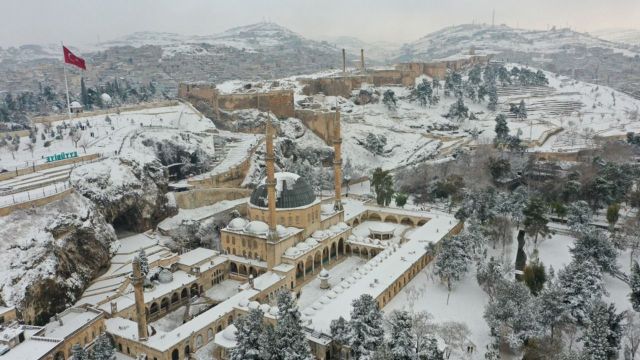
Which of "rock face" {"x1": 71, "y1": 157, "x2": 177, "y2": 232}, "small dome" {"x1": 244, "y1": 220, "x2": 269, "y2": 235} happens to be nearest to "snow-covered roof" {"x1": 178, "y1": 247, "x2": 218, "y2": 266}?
"small dome" {"x1": 244, "y1": 220, "x2": 269, "y2": 235}

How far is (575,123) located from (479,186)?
35.0m

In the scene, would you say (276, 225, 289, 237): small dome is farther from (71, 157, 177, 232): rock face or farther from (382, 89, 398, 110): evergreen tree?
(382, 89, 398, 110): evergreen tree

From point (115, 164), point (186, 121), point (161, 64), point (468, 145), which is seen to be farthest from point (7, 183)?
point (161, 64)

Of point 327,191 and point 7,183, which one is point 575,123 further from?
point 7,183

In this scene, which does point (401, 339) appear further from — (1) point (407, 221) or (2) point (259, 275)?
(1) point (407, 221)

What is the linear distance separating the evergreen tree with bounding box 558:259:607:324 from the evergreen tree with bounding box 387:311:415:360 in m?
8.36

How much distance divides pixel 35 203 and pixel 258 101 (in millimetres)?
35515

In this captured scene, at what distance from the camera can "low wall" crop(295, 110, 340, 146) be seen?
59.5 meters

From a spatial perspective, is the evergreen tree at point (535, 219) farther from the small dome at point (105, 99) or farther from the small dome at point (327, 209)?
the small dome at point (105, 99)

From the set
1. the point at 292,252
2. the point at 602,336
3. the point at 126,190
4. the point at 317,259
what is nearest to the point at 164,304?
the point at 292,252

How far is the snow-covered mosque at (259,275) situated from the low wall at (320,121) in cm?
2197

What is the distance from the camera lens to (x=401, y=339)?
19.1 meters

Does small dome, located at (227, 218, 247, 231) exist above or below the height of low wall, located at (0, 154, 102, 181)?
below

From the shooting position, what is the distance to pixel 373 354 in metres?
18.8
